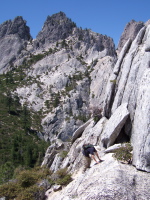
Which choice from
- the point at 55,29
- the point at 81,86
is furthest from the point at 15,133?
the point at 55,29

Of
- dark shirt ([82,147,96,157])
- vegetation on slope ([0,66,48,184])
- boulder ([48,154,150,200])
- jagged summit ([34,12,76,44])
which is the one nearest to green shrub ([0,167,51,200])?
dark shirt ([82,147,96,157])

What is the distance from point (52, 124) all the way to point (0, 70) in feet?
264

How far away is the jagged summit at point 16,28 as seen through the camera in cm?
17275

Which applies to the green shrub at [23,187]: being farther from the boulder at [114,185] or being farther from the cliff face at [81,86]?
the boulder at [114,185]

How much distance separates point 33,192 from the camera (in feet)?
49.6

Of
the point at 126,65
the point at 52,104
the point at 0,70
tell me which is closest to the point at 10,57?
the point at 0,70

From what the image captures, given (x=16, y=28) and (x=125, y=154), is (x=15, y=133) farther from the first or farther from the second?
(x=16, y=28)

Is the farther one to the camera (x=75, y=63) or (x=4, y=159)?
(x=75, y=63)

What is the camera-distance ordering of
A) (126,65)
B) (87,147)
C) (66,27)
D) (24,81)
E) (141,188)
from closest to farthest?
(141,188) < (87,147) < (126,65) < (24,81) < (66,27)

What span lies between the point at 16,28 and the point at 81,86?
101m

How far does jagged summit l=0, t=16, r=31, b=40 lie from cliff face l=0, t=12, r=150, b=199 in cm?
84

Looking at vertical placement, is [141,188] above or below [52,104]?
below

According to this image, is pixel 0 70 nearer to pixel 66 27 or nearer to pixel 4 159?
pixel 66 27

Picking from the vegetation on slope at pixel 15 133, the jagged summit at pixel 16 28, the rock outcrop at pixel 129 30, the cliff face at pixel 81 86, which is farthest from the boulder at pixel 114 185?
the jagged summit at pixel 16 28
